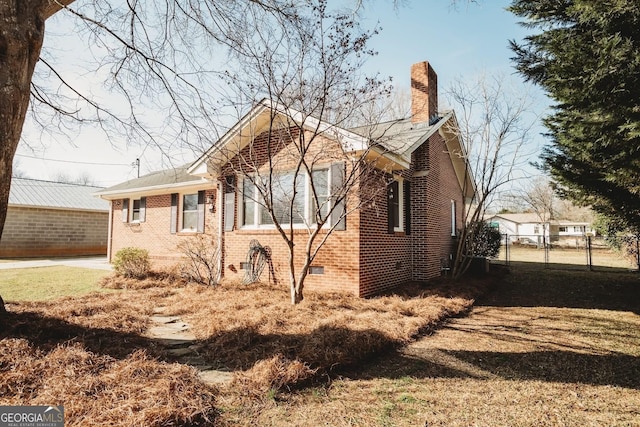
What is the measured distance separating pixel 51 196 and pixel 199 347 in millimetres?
21448

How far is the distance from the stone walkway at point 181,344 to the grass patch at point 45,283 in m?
3.52

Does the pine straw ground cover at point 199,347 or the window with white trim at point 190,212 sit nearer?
the pine straw ground cover at point 199,347

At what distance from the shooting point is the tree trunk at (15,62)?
10.7 ft

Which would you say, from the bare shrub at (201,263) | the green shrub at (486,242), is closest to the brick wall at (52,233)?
the bare shrub at (201,263)

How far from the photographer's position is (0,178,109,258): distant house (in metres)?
18.2

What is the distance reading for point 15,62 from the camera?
3324 mm

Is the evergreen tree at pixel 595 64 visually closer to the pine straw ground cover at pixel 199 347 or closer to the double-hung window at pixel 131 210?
the pine straw ground cover at pixel 199 347

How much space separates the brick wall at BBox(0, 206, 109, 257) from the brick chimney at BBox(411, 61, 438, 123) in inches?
779

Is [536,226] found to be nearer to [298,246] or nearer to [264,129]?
[298,246]

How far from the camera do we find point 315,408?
3.08 m

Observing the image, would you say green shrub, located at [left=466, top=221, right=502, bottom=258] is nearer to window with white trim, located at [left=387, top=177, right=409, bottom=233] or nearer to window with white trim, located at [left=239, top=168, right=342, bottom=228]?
window with white trim, located at [left=387, top=177, right=409, bottom=233]

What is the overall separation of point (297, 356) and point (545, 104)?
1051 cm

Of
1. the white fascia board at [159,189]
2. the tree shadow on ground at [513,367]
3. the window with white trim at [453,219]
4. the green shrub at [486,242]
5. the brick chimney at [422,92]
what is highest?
the brick chimney at [422,92]

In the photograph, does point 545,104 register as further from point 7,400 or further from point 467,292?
point 7,400
